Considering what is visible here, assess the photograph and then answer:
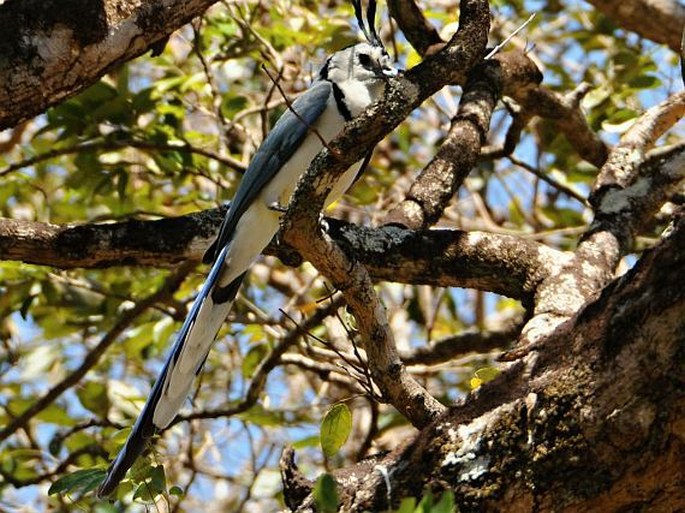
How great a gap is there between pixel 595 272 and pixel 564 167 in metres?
1.82

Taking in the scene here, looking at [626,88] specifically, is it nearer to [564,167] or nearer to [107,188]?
[564,167]

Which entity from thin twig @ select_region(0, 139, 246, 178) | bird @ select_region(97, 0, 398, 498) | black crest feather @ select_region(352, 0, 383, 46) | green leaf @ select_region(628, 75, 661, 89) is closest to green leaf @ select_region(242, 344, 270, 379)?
thin twig @ select_region(0, 139, 246, 178)

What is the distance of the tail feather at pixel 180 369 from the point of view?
2461 mm

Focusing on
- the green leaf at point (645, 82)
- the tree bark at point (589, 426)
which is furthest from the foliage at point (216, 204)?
the tree bark at point (589, 426)

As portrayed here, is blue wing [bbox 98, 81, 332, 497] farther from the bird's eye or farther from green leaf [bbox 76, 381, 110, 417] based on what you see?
green leaf [bbox 76, 381, 110, 417]

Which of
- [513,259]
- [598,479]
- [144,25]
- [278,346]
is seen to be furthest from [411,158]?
[598,479]

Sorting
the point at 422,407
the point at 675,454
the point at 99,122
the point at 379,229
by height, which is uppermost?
the point at 99,122

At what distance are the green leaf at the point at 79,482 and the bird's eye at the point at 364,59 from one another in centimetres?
176

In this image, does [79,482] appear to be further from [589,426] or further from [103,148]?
[103,148]

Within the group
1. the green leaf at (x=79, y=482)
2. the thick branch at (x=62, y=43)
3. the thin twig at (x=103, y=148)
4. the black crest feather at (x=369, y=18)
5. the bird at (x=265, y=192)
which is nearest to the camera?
the green leaf at (x=79, y=482)

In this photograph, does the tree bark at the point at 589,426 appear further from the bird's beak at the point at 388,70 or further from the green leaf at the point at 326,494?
the bird's beak at the point at 388,70

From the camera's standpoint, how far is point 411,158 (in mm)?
5379

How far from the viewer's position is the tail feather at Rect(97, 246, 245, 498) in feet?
8.07

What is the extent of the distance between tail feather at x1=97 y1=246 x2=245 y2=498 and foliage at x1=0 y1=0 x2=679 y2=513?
0.11 m
